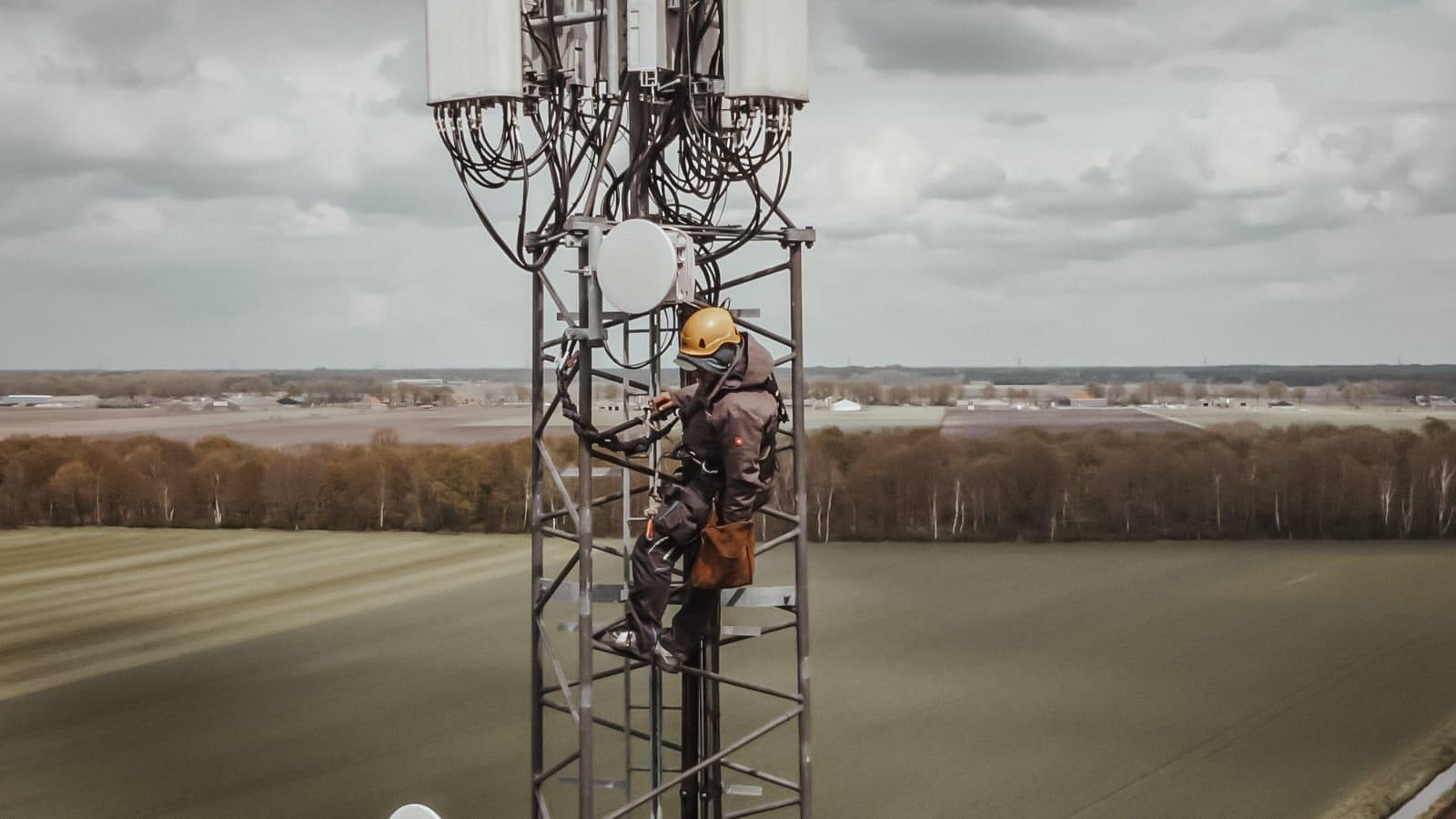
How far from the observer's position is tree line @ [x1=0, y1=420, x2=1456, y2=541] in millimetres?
33750

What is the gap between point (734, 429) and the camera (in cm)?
884

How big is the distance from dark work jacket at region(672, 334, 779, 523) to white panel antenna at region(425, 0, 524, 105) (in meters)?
2.26

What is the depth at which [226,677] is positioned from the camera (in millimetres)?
22969

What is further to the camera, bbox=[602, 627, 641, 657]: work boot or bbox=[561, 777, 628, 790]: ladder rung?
bbox=[561, 777, 628, 790]: ladder rung

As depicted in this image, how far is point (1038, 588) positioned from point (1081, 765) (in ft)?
36.9

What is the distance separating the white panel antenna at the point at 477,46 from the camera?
29.3ft

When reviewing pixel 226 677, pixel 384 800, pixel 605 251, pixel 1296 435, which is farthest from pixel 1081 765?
pixel 1296 435

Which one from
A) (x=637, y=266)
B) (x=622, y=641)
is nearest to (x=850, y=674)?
(x=622, y=641)

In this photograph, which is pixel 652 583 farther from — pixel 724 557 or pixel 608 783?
pixel 608 783

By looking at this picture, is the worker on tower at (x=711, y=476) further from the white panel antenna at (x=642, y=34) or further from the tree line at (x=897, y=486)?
the tree line at (x=897, y=486)

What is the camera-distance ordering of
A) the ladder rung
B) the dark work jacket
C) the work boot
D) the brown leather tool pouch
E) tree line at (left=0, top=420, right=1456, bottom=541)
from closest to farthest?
the dark work jacket → the brown leather tool pouch → the work boot → the ladder rung → tree line at (left=0, top=420, right=1456, bottom=541)

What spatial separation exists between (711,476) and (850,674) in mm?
14191

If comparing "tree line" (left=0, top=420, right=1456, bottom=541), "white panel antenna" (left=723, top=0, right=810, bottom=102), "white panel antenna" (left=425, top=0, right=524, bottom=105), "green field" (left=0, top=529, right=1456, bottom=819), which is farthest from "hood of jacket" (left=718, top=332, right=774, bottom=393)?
"tree line" (left=0, top=420, right=1456, bottom=541)

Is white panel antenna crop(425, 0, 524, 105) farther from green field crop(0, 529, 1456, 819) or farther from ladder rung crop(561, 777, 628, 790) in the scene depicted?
green field crop(0, 529, 1456, 819)
